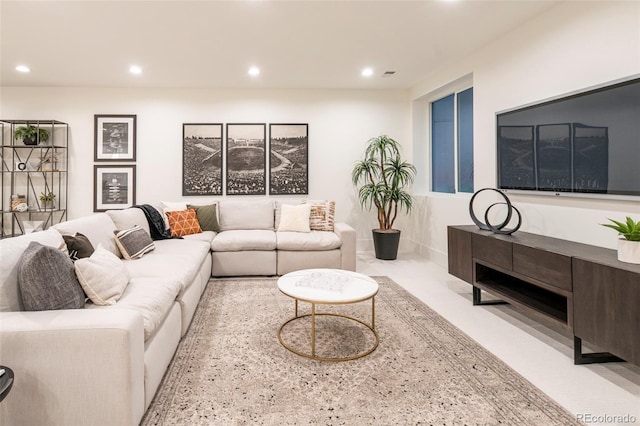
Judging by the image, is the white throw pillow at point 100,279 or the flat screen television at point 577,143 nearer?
the white throw pillow at point 100,279

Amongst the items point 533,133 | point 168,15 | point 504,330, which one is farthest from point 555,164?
point 168,15

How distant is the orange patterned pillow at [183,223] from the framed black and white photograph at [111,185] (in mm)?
1349

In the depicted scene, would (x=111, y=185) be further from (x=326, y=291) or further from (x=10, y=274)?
(x=326, y=291)

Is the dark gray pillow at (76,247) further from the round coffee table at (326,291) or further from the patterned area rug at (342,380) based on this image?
the round coffee table at (326,291)

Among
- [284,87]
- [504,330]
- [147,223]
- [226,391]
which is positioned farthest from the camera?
[284,87]

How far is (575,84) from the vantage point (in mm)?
2633

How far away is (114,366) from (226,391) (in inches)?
25.2

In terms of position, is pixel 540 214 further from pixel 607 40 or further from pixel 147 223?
pixel 147 223

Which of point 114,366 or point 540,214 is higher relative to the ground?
point 540,214

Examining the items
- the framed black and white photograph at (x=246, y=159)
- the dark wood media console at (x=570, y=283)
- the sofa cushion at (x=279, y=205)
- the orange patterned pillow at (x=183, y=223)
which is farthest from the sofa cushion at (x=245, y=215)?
the dark wood media console at (x=570, y=283)

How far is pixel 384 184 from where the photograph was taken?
5000 millimetres

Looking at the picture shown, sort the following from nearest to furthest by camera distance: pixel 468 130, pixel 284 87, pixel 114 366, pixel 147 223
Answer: pixel 114 366 < pixel 147 223 < pixel 468 130 < pixel 284 87

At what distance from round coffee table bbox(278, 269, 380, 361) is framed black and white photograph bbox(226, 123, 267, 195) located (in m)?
2.77

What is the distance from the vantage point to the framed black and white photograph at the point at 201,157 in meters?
5.13
